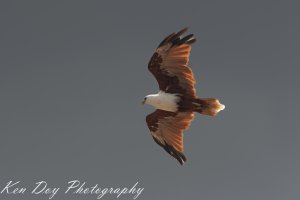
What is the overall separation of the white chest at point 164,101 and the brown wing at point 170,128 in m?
0.54

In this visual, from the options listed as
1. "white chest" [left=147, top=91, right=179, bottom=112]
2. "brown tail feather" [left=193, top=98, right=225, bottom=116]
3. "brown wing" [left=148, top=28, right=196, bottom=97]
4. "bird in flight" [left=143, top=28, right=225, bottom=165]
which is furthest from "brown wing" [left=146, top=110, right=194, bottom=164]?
"brown wing" [left=148, top=28, right=196, bottom=97]

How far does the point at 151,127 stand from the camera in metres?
18.8

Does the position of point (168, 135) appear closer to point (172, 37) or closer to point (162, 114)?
point (162, 114)

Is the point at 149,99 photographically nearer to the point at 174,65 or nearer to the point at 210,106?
the point at 174,65

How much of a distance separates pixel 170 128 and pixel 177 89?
1355 mm

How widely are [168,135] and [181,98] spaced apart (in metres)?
1.36

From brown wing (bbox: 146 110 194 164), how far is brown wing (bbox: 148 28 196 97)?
915mm

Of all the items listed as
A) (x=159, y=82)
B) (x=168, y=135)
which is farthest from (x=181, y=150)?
(x=159, y=82)

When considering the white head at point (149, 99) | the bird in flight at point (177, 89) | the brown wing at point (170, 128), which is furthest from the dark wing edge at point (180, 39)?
the brown wing at point (170, 128)

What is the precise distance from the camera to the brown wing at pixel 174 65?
17281 mm

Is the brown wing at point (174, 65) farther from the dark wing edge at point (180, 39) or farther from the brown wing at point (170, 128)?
the brown wing at point (170, 128)

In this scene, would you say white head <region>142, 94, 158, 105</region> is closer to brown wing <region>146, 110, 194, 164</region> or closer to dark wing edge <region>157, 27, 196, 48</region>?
brown wing <region>146, 110, 194, 164</region>

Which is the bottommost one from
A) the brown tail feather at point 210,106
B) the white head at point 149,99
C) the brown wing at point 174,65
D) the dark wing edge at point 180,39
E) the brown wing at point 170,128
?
the brown wing at point 170,128

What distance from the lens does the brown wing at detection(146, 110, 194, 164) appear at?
18359 millimetres
